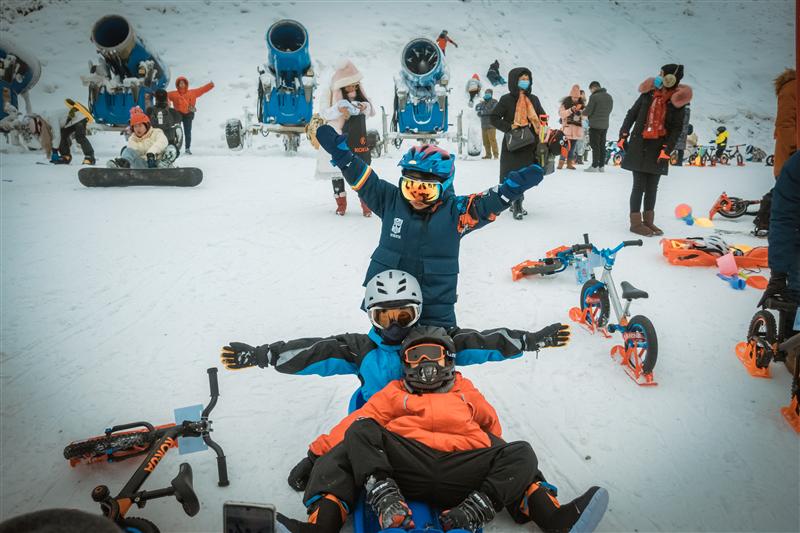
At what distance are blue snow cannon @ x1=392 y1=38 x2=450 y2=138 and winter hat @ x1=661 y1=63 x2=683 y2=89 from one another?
186 inches

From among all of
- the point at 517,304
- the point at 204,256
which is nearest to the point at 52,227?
the point at 204,256

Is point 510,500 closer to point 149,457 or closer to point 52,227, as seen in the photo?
point 149,457

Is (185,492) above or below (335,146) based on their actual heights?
below

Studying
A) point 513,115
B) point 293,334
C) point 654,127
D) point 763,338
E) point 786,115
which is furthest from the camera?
point 513,115

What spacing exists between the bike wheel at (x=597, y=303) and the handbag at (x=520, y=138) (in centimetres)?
262

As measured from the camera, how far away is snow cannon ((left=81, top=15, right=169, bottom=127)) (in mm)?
8758

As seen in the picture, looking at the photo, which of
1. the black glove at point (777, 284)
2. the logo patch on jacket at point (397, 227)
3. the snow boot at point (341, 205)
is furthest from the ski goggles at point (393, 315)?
the snow boot at point (341, 205)

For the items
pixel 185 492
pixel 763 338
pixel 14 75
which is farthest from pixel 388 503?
pixel 14 75

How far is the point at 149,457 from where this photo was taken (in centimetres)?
190

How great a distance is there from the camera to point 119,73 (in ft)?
30.6

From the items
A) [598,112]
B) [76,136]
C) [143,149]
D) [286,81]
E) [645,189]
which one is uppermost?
[286,81]

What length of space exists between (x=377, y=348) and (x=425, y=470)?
0.66 meters

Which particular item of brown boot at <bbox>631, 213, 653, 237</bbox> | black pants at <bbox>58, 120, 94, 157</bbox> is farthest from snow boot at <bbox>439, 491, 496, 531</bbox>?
black pants at <bbox>58, 120, 94, 157</bbox>

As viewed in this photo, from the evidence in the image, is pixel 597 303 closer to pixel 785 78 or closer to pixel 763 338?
pixel 763 338
